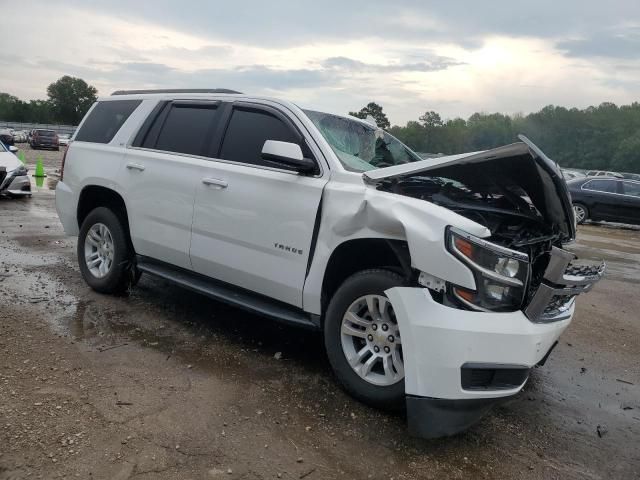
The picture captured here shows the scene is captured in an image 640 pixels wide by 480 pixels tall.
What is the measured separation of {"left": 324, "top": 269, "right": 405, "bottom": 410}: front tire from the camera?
3277 mm

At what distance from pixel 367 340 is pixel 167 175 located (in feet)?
7.52

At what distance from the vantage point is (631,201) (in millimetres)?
16297

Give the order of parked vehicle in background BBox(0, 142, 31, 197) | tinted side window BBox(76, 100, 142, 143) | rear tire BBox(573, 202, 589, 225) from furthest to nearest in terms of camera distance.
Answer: rear tire BBox(573, 202, 589, 225) → parked vehicle in background BBox(0, 142, 31, 197) → tinted side window BBox(76, 100, 142, 143)

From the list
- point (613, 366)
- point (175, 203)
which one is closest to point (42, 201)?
point (175, 203)

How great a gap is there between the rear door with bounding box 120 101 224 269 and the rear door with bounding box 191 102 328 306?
16 centimetres

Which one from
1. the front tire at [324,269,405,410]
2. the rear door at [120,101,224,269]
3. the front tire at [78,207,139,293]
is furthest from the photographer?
the front tire at [78,207,139,293]

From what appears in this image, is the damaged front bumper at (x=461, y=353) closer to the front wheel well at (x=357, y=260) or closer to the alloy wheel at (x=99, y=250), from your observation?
the front wheel well at (x=357, y=260)

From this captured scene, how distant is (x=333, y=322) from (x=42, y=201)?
10.4 meters

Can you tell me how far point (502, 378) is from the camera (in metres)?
2.98

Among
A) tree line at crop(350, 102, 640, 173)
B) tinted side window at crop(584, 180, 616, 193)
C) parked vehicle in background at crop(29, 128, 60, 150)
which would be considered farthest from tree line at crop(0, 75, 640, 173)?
parked vehicle in background at crop(29, 128, 60, 150)

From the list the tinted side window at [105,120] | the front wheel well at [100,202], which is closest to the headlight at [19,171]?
the tinted side window at [105,120]

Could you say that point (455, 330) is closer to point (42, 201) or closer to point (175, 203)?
point (175, 203)

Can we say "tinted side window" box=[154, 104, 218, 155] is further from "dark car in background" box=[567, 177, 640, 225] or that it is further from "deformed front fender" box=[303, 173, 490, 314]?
"dark car in background" box=[567, 177, 640, 225]

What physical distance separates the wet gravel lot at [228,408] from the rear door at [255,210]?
2.11ft
